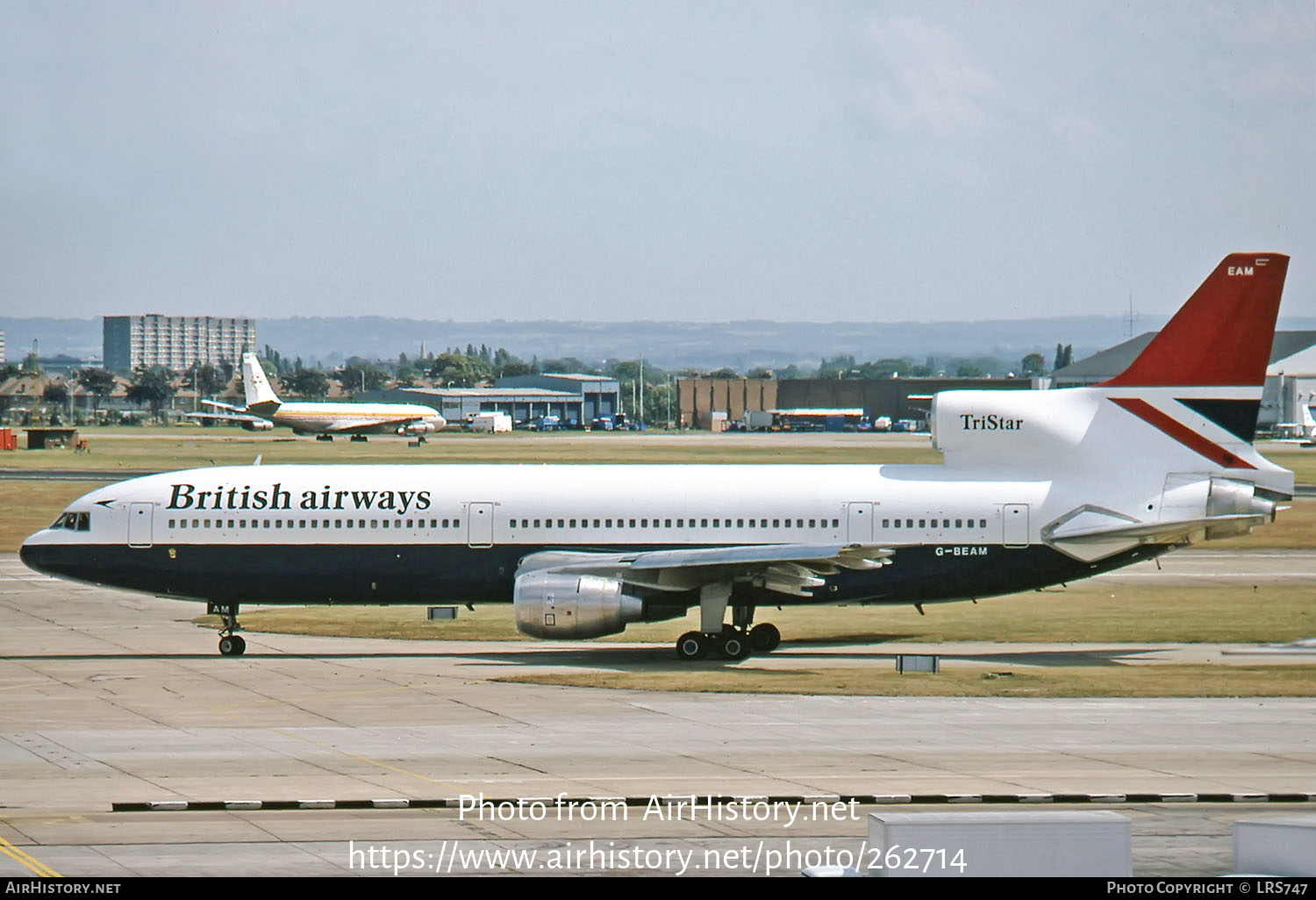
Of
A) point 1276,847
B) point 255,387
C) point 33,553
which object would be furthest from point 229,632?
point 255,387

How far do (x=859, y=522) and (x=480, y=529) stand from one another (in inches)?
354

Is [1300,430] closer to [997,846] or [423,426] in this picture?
[423,426]

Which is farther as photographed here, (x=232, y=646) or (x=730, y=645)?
(x=232, y=646)

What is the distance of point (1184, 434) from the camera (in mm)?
38375

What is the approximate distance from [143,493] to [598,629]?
12228mm

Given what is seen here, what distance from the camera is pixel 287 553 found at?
129 feet

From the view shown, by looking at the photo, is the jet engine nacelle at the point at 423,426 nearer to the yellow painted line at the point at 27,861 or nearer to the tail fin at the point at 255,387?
the tail fin at the point at 255,387

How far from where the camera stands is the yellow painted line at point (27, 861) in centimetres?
1750

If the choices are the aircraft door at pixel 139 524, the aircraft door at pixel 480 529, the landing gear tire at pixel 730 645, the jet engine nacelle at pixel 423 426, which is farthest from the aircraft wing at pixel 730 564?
the jet engine nacelle at pixel 423 426

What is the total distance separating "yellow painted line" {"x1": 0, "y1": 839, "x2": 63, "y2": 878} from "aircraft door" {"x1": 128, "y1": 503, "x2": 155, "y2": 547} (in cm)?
2099

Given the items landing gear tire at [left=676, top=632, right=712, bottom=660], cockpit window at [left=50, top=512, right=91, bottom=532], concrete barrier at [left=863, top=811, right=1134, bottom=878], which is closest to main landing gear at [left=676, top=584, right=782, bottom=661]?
landing gear tire at [left=676, top=632, right=712, bottom=660]

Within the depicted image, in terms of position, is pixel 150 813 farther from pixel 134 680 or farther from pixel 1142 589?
pixel 1142 589

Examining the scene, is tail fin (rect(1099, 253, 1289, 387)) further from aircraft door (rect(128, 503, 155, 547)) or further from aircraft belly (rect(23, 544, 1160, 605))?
aircraft door (rect(128, 503, 155, 547))

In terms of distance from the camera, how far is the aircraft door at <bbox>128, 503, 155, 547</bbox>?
3962 centimetres
